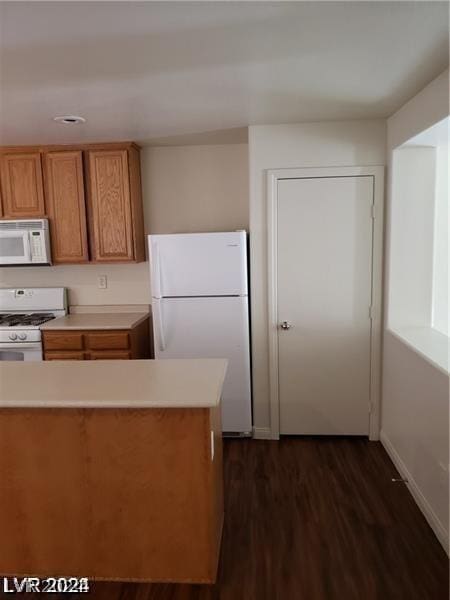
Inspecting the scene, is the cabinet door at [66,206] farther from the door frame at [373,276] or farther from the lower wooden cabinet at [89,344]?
the door frame at [373,276]

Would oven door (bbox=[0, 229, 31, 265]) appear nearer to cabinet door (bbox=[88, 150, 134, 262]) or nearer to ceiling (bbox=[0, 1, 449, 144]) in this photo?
cabinet door (bbox=[88, 150, 134, 262])

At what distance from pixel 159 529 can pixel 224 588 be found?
413mm

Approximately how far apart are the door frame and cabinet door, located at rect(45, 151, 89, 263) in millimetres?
1534

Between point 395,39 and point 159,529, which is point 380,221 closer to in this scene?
point 395,39

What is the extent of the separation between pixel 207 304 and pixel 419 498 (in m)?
1.80

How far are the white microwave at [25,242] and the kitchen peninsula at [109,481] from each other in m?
1.77

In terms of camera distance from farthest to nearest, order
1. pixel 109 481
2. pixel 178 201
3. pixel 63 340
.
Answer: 1. pixel 178 201
2. pixel 63 340
3. pixel 109 481

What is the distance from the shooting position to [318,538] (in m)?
2.08

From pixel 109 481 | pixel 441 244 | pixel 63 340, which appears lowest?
pixel 109 481

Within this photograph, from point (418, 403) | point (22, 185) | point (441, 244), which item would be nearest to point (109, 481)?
point (418, 403)

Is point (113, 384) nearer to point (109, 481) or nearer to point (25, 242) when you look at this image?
point (109, 481)

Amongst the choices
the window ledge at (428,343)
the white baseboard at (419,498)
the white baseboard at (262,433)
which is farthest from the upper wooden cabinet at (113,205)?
the white baseboard at (419,498)

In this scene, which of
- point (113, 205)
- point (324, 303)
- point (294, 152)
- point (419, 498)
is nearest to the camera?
point (419, 498)

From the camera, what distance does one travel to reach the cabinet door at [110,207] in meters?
3.22
